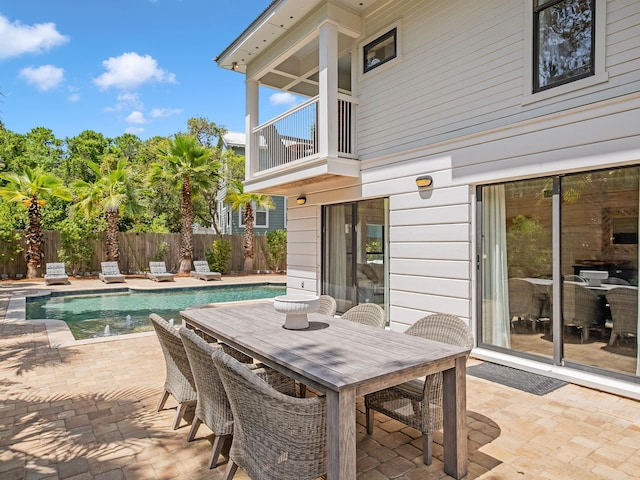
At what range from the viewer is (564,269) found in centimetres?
434

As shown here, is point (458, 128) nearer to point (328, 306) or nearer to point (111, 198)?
point (328, 306)

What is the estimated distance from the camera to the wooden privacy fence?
15430 mm

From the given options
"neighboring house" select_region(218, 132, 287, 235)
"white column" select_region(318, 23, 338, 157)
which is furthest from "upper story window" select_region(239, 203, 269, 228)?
"white column" select_region(318, 23, 338, 157)

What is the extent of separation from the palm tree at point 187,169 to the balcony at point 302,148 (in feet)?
26.4

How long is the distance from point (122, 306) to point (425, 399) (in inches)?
399

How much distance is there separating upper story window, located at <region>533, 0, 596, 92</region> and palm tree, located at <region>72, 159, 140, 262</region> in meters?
14.7

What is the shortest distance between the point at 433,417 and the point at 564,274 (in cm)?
265

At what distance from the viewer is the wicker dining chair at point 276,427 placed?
204 cm

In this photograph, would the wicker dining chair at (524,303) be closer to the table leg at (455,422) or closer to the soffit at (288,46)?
the table leg at (455,422)

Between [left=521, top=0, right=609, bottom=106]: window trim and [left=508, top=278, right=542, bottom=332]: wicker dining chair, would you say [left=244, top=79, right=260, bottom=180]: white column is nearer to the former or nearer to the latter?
[left=521, top=0, right=609, bottom=106]: window trim

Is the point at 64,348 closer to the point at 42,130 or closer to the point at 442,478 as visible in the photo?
the point at 442,478

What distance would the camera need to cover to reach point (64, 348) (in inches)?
219

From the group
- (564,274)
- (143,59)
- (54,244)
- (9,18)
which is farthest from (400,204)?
(143,59)

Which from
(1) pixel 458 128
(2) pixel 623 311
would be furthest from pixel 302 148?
(2) pixel 623 311
